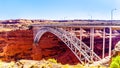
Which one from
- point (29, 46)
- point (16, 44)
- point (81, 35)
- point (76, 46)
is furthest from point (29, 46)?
point (76, 46)

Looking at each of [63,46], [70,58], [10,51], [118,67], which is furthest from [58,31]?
[118,67]

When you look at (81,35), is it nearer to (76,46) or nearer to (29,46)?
(76,46)

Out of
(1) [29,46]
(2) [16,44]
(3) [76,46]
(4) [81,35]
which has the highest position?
(4) [81,35]

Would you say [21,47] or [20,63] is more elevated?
[20,63]

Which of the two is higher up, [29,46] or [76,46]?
[76,46]

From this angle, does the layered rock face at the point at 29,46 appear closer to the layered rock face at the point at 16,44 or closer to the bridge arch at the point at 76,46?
the layered rock face at the point at 16,44

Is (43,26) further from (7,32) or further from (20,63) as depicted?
(20,63)

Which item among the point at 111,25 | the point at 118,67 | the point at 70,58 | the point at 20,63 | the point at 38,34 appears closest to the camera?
the point at 20,63

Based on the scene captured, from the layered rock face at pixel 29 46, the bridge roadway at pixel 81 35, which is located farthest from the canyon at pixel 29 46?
the bridge roadway at pixel 81 35

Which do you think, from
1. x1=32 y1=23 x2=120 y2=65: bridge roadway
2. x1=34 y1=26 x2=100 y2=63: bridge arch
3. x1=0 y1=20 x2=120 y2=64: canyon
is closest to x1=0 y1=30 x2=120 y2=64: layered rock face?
x1=0 y1=20 x2=120 y2=64: canyon

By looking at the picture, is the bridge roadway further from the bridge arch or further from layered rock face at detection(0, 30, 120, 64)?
layered rock face at detection(0, 30, 120, 64)

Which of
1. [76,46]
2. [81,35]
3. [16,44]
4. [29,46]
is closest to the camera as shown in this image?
[76,46]
